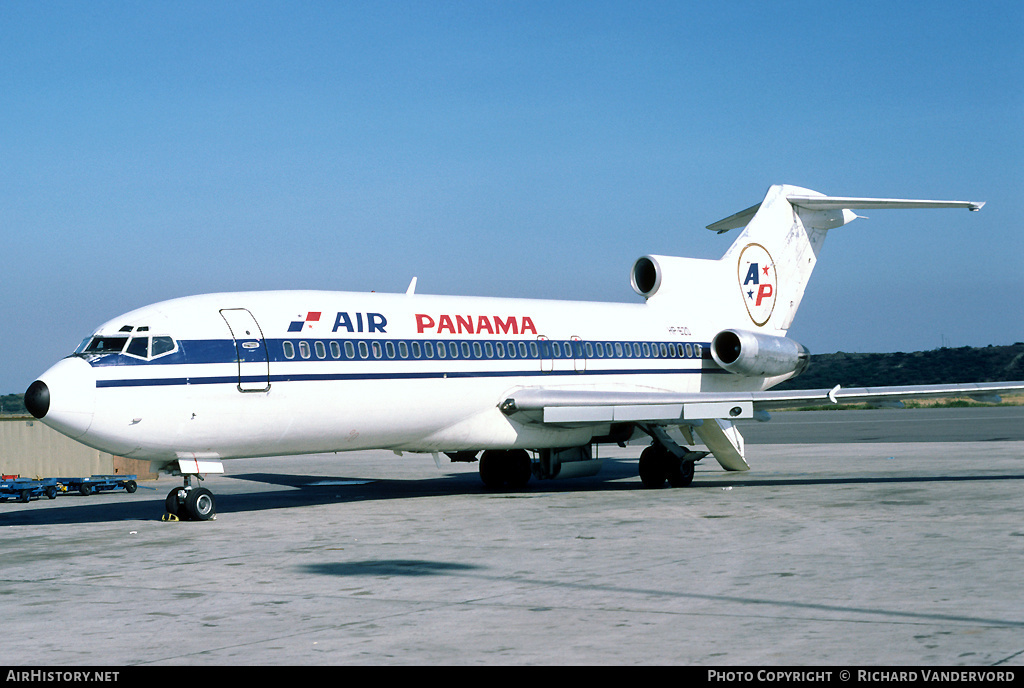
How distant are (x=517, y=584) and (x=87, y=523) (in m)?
9.45

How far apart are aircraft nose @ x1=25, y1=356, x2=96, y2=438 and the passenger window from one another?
0.72 metres

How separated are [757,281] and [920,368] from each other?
10920cm

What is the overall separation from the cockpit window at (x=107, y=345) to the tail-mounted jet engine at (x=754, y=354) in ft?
45.3

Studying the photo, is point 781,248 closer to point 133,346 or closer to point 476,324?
point 476,324

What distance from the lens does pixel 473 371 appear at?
19.9m

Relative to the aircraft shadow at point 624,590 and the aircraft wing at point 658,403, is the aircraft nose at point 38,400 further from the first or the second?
the aircraft wing at point 658,403

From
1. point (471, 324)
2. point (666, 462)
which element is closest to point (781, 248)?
point (666, 462)

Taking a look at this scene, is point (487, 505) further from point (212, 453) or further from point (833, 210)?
point (833, 210)

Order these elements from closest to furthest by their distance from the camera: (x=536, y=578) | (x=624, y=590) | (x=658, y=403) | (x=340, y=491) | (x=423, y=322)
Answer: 1. (x=624, y=590)
2. (x=536, y=578)
3. (x=423, y=322)
4. (x=658, y=403)
5. (x=340, y=491)

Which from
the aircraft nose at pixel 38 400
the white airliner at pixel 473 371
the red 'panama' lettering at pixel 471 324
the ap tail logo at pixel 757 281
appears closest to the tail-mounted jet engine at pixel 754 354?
the white airliner at pixel 473 371

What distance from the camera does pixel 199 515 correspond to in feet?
54.5

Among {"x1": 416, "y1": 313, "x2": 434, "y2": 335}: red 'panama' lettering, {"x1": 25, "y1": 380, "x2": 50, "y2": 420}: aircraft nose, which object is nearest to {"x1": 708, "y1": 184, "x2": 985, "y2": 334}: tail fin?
{"x1": 416, "y1": 313, "x2": 434, "y2": 335}: red 'panama' lettering

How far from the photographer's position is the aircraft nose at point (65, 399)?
1473 cm
